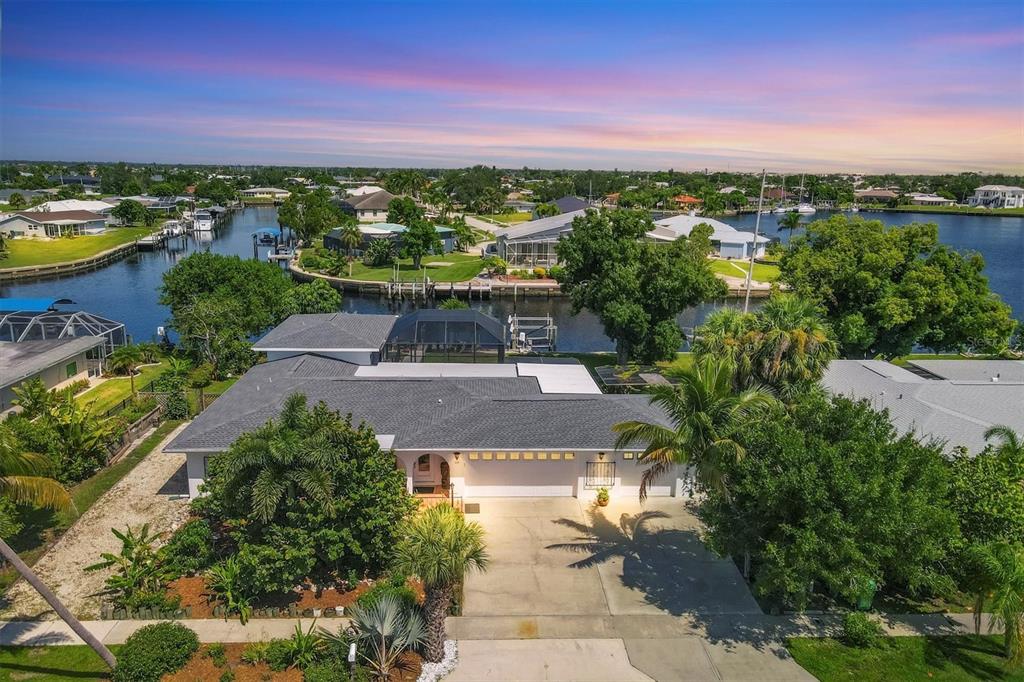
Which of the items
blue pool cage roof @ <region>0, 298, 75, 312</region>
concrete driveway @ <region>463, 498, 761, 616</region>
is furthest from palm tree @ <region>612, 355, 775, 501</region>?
blue pool cage roof @ <region>0, 298, 75, 312</region>

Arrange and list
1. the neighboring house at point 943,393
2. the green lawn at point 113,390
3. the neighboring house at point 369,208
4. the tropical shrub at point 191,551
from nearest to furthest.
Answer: the tropical shrub at point 191,551 → the neighboring house at point 943,393 → the green lawn at point 113,390 → the neighboring house at point 369,208

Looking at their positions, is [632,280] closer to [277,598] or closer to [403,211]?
[277,598]

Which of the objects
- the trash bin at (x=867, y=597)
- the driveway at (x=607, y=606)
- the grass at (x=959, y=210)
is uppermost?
the grass at (x=959, y=210)

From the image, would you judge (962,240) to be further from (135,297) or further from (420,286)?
(135,297)

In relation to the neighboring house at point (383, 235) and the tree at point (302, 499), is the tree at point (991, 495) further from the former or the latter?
the neighboring house at point (383, 235)

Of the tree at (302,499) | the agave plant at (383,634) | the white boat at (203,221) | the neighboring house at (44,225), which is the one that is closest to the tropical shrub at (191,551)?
the tree at (302,499)

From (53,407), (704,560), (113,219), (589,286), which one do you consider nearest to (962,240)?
(589,286)
